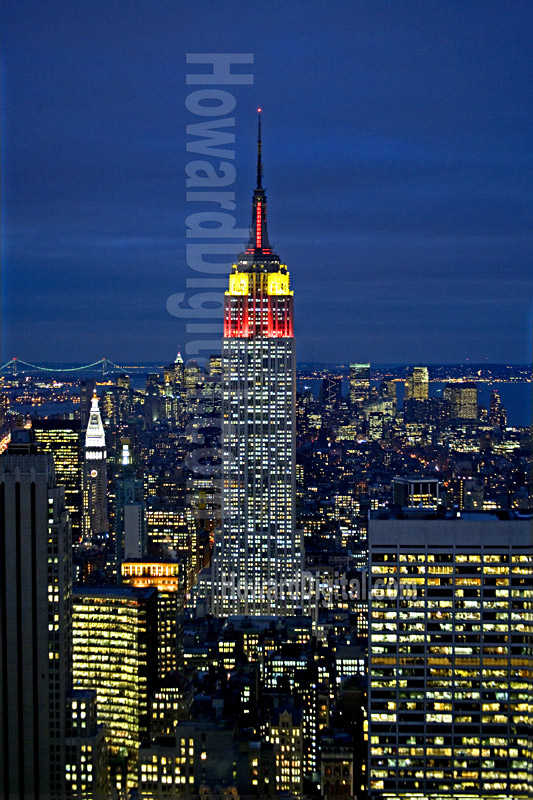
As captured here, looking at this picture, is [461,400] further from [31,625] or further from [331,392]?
[31,625]

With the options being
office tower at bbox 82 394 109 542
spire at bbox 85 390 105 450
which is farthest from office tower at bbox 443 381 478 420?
office tower at bbox 82 394 109 542

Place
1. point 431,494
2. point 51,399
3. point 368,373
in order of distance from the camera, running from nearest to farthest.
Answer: point 51,399, point 431,494, point 368,373

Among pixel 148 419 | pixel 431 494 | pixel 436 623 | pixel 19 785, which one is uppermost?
pixel 148 419

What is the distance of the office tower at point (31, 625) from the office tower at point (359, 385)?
21.4 ft

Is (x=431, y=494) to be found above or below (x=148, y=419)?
below

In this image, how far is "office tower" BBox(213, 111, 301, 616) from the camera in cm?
1891

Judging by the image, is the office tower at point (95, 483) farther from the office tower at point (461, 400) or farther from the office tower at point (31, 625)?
the office tower at point (31, 625)

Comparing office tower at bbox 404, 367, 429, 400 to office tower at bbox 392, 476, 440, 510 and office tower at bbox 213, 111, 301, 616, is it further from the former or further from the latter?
office tower at bbox 213, 111, 301, 616

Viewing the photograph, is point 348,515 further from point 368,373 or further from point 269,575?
point 368,373

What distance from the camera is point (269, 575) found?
19000 millimetres

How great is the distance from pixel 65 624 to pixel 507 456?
614cm

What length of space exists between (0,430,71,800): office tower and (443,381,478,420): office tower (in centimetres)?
618

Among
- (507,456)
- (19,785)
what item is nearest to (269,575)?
(507,456)

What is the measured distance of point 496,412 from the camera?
13.2m
